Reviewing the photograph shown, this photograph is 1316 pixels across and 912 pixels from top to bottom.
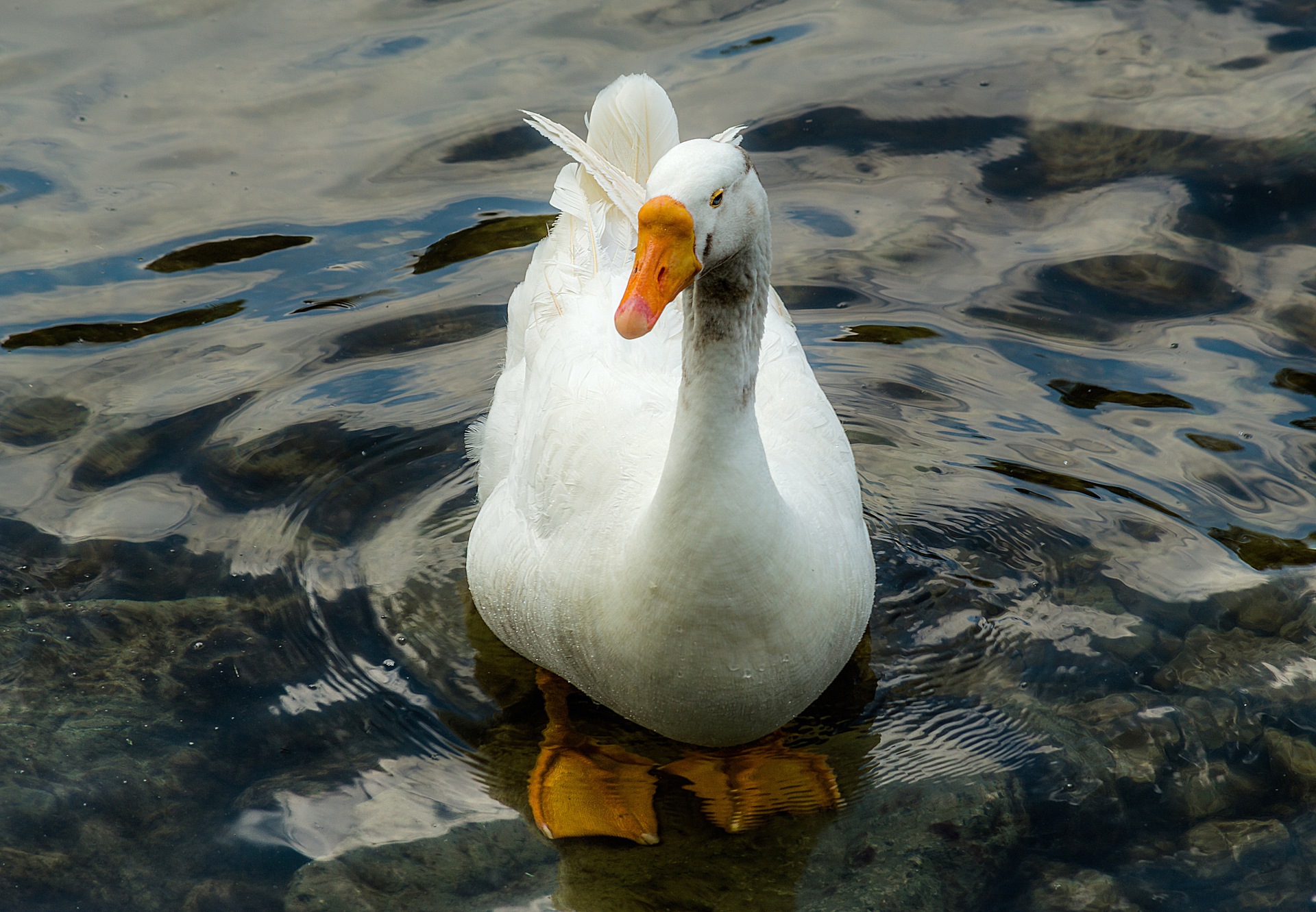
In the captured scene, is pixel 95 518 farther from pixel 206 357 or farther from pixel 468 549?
pixel 468 549

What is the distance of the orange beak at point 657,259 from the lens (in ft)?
10.7

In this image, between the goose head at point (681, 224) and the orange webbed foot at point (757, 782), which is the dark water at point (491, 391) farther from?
the goose head at point (681, 224)

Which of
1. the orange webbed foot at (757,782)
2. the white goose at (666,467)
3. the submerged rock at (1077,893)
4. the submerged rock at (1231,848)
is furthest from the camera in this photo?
the orange webbed foot at (757,782)

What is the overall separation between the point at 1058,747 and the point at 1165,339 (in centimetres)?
306

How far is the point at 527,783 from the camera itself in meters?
4.48

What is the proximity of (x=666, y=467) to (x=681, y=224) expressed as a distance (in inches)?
31.8

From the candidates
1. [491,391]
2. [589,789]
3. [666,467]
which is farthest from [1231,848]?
[491,391]

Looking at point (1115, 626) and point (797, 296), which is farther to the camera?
point (797, 296)

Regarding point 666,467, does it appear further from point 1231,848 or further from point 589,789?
point 1231,848

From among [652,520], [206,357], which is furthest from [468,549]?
[206,357]

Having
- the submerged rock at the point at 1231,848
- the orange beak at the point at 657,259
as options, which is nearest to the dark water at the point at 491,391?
the submerged rock at the point at 1231,848

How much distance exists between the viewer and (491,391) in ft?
21.2

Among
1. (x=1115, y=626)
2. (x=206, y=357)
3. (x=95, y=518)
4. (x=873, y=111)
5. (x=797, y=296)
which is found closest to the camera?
(x=1115, y=626)

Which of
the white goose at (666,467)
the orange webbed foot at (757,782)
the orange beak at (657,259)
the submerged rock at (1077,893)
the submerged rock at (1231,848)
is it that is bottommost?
the submerged rock at (1231,848)
